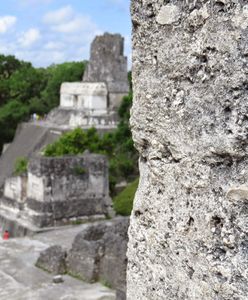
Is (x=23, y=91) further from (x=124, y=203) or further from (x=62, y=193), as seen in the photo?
(x=62, y=193)

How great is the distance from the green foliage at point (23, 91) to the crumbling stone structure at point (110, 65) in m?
4.83

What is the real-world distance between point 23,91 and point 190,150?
3488cm

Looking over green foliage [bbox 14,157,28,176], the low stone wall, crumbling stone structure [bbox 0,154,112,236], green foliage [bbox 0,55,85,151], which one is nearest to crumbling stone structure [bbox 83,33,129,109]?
green foliage [bbox 0,55,85,151]

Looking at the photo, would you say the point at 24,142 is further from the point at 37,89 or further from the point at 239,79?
the point at 239,79

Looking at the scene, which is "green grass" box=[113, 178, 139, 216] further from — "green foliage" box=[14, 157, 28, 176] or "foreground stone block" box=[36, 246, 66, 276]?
"foreground stone block" box=[36, 246, 66, 276]

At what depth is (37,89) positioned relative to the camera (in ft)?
→ 125

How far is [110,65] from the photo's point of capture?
31.4 metres

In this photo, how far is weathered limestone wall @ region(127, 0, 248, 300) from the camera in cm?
202

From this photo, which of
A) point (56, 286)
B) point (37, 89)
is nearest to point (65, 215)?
point (56, 286)

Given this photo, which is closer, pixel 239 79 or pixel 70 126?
pixel 239 79

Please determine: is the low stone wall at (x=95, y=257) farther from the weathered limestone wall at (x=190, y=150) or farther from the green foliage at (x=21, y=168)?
the weathered limestone wall at (x=190, y=150)

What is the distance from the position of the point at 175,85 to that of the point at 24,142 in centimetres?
2758

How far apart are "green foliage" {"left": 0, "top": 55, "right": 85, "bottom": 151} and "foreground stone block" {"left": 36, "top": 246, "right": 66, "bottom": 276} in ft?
68.8

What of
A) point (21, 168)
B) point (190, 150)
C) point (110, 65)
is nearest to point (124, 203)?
point (21, 168)
